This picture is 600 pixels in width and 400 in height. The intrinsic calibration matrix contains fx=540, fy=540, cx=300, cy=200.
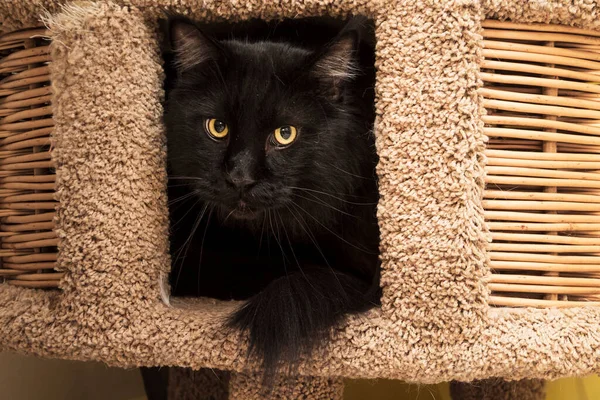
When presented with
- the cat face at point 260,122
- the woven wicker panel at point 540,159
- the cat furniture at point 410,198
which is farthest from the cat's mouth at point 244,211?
the woven wicker panel at point 540,159

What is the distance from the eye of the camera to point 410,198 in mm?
954

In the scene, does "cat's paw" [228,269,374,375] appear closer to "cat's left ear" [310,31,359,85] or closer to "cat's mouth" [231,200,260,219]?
"cat's mouth" [231,200,260,219]

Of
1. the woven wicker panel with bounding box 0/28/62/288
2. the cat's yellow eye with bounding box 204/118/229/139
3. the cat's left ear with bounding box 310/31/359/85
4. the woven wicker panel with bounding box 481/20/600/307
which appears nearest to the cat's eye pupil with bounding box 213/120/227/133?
the cat's yellow eye with bounding box 204/118/229/139

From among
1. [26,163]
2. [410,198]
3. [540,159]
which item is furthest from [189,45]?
[540,159]

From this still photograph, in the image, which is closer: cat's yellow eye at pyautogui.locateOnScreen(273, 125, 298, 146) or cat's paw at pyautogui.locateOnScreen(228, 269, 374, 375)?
cat's paw at pyautogui.locateOnScreen(228, 269, 374, 375)

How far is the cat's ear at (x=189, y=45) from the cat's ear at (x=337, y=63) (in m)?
0.22

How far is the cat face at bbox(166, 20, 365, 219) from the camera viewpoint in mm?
1063

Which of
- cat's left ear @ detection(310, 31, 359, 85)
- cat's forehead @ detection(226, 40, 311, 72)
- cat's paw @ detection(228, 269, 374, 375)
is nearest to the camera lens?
cat's paw @ detection(228, 269, 374, 375)

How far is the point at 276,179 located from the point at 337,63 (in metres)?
0.27

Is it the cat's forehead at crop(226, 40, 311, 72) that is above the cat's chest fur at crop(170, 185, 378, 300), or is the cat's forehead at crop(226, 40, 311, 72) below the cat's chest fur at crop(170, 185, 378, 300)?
above

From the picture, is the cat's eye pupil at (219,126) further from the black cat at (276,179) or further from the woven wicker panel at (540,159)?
the woven wicker panel at (540,159)

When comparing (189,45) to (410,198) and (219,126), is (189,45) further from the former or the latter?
(410,198)

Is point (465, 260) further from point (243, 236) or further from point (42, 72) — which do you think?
point (42, 72)

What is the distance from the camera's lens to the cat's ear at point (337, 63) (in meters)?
1.04
